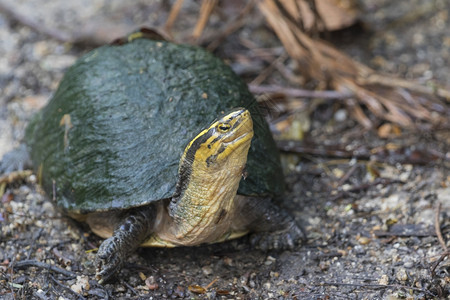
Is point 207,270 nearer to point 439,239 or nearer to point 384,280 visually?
point 384,280

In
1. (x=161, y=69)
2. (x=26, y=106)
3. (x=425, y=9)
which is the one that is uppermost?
(x=161, y=69)

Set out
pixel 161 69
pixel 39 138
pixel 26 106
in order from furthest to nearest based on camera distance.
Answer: pixel 26 106, pixel 39 138, pixel 161 69

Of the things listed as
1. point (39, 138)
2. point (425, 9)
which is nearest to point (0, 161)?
point (39, 138)

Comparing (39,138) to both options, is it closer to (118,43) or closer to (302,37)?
(118,43)

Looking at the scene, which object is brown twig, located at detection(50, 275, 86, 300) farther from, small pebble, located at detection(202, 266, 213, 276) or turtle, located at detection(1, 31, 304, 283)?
small pebble, located at detection(202, 266, 213, 276)

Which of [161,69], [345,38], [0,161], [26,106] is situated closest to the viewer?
[161,69]

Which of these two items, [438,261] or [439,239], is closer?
[438,261]

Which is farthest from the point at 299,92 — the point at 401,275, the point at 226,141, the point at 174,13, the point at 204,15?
the point at 226,141
